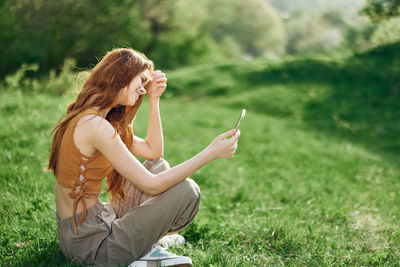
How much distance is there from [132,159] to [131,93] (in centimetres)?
48

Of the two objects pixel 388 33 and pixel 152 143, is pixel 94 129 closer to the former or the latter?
pixel 152 143

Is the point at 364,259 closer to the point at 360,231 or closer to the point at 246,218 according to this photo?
the point at 360,231

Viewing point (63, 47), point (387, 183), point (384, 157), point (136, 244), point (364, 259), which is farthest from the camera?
point (63, 47)

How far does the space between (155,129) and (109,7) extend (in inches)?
752

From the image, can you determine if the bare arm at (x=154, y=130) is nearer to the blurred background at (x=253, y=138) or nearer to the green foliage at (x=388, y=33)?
the blurred background at (x=253, y=138)

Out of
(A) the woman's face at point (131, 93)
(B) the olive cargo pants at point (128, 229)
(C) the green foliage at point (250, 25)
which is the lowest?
(C) the green foliage at point (250, 25)

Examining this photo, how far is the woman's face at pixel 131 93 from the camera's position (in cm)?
238

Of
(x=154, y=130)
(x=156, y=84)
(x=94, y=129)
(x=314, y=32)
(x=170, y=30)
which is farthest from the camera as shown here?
(x=314, y=32)

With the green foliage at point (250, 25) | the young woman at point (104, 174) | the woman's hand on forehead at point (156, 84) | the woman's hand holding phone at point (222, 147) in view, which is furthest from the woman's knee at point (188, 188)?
the green foliage at point (250, 25)

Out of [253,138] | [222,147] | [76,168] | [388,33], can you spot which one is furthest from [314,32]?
[76,168]

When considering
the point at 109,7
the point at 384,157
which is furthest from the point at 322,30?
the point at 384,157

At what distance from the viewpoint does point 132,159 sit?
2.26 metres

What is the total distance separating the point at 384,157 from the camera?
698 centimetres

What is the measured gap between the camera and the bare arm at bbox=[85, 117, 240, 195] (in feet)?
7.22
